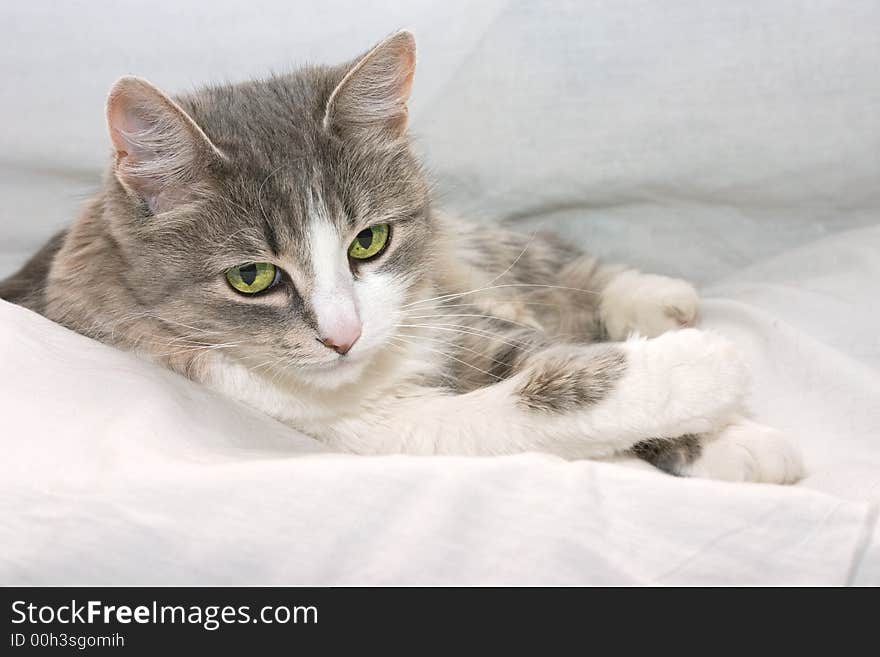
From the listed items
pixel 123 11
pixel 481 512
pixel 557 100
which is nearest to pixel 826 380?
pixel 481 512

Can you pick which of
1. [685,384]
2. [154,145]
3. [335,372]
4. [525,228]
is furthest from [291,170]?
[525,228]

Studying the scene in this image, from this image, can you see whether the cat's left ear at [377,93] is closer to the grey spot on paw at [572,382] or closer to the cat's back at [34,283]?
the grey spot on paw at [572,382]

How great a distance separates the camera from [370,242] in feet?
4.42

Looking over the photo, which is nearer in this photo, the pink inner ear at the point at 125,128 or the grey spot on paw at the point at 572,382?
the pink inner ear at the point at 125,128

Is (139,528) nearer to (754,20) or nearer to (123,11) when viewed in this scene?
(123,11)

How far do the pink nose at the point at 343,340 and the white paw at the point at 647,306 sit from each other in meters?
0.69

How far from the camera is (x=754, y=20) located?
1.99 metres

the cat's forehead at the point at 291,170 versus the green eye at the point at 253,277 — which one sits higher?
the cat's forehead at the point at 291,170

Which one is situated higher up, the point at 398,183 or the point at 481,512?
the point at 398,183

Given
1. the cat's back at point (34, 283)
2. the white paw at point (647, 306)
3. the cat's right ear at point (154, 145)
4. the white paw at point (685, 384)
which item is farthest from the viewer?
the white paw at point (647, 306)

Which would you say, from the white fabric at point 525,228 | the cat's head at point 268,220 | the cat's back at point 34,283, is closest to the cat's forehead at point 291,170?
the cat's head at point 268,220

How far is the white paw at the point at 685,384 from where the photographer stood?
4.15 ft

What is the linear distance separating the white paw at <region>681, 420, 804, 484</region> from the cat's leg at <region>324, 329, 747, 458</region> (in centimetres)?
3

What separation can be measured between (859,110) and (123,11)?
5.28ft
